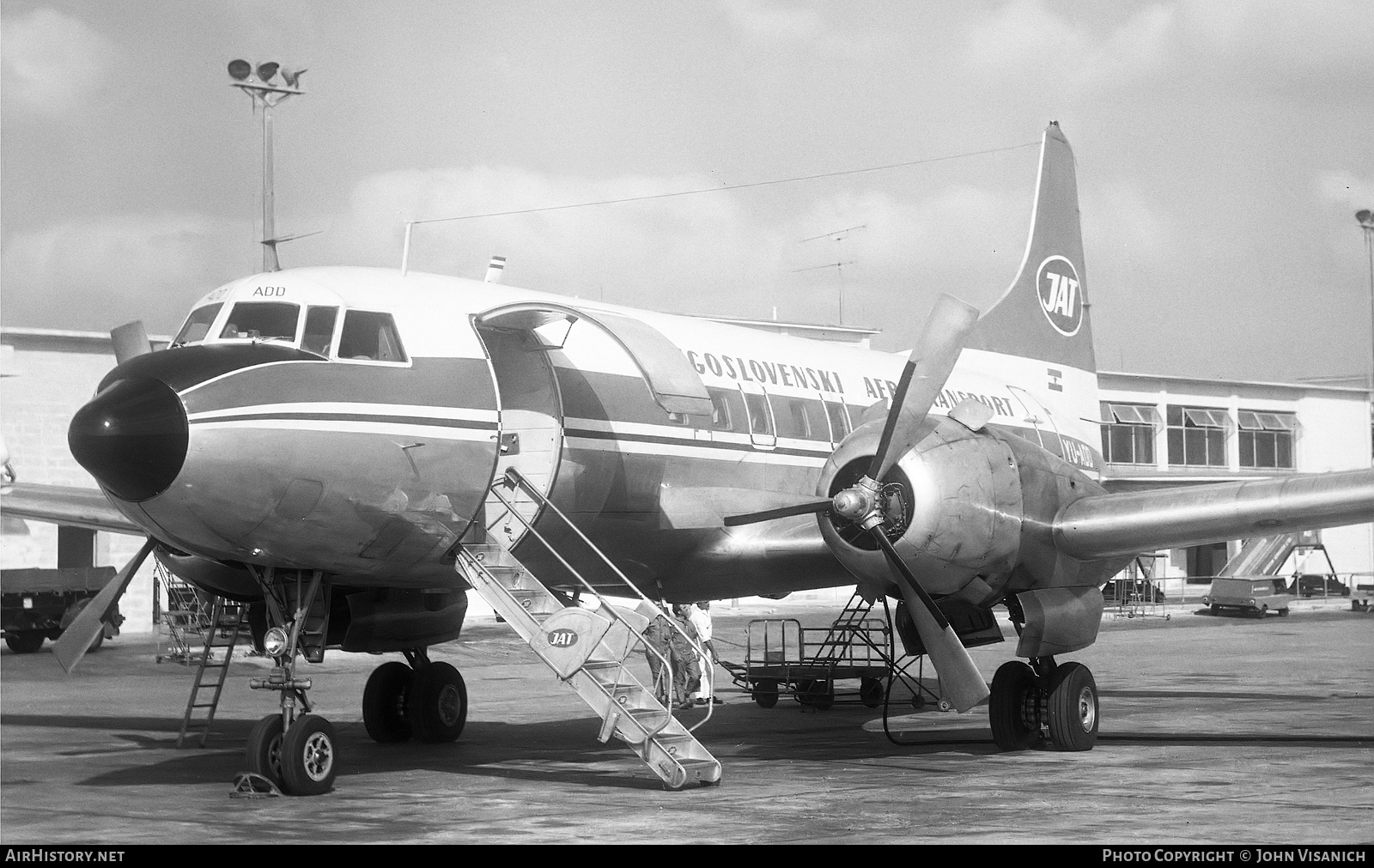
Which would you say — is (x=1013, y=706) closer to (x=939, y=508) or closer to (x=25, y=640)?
(x=939, y=508)

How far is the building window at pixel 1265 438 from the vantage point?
61.3m

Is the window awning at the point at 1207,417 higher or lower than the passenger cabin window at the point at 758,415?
higher

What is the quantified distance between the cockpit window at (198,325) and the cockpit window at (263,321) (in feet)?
0.81

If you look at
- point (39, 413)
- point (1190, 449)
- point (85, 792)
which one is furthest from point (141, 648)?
point (1190, 449)

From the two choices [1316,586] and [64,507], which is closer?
[64,507]

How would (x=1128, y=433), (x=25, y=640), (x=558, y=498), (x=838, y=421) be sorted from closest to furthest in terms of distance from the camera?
(x=558, y=498)
(x=838, y=421)
(x=25, y=640)
(x=1128, y=433)

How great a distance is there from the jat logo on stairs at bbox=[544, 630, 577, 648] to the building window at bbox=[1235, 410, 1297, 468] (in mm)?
55392

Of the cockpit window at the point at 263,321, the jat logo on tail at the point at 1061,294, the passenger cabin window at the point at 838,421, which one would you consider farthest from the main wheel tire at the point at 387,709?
the jat logo on tail at the point at 1061,294

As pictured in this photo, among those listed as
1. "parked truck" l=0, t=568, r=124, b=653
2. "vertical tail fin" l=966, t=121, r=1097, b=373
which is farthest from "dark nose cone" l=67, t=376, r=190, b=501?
"parked truck" l=0, t=568, r=124, b=653

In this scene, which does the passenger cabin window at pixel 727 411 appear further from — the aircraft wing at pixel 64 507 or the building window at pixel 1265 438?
the building window at pixel 1265 438

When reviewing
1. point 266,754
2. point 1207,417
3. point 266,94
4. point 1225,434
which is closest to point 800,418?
point 266,754

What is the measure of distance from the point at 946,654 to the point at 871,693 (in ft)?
23.1

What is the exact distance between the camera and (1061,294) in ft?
68.1

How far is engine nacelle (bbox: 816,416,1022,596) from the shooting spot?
1155cm
